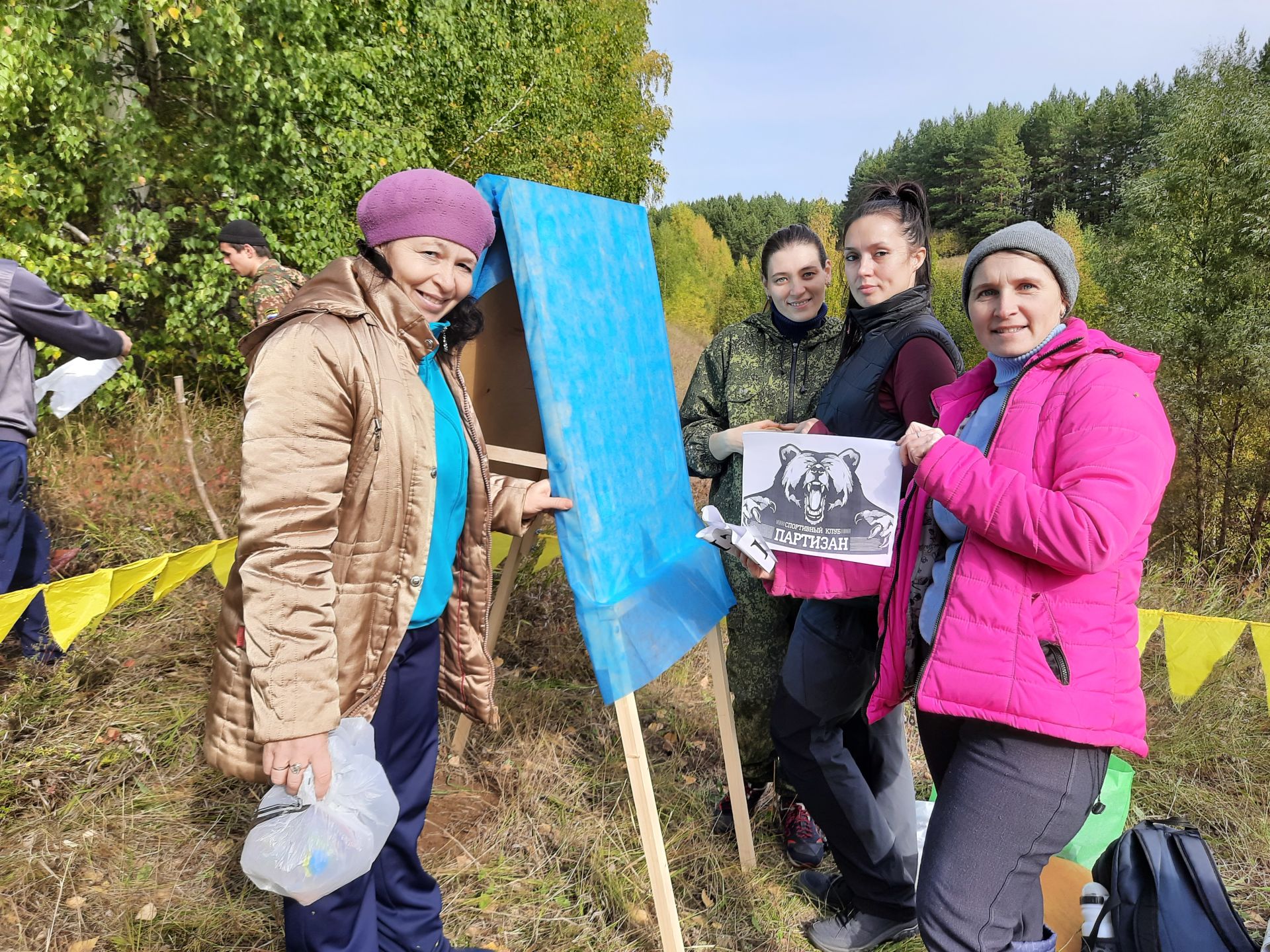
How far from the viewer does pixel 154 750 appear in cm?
295

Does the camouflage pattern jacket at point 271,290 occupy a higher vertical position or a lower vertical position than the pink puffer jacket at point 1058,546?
higher

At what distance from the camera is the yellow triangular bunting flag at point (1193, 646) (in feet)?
9.39

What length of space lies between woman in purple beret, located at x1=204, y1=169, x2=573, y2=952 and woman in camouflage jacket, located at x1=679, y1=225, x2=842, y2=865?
0.95 meters

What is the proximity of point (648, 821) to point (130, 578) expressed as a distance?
6.74 ft

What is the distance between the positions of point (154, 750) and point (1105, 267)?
9.66m

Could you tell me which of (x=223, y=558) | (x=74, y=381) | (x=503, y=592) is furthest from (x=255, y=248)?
(x=503, y=592)

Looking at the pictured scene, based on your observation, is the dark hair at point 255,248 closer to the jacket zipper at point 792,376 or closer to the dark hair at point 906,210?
the jacket zipper at point 792,376

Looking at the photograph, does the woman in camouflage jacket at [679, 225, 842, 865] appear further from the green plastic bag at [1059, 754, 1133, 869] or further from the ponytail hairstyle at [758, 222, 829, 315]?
the green plastic bag at [1059, 754, 1133, 869]

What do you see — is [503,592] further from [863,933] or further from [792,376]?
[863,933]

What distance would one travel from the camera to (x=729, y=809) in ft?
9.34

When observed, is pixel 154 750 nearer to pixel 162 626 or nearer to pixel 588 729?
pixel 162 626

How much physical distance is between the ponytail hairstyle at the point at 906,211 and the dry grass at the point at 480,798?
6.31ft

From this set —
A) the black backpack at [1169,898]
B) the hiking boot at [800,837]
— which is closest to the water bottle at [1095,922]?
the black backpack at [1169,898]

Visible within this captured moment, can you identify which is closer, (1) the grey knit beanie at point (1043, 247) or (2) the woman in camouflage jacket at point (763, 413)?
(1) the grey knit beanie at point (1043, 247)
